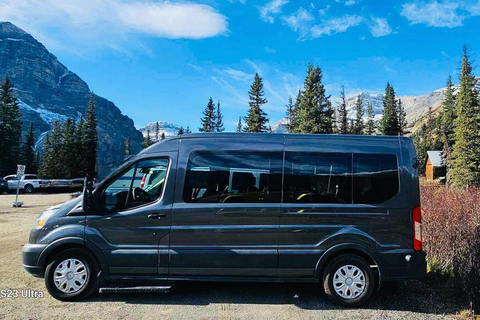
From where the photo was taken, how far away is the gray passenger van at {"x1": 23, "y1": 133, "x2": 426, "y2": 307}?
4781mm

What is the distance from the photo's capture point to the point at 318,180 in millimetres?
4859

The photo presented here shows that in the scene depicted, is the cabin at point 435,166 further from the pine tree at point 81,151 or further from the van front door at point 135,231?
the van front door at point 135,231

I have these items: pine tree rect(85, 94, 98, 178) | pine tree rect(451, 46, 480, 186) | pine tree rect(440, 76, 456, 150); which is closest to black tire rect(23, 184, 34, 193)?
pine tree rect(85, 94, 98, 178)

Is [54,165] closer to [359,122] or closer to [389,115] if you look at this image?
[359,122]

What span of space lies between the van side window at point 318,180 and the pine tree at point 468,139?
44.9 metres

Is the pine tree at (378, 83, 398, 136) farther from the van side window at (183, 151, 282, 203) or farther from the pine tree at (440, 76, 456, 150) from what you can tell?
the van side window at (183, 151, 282, 203)

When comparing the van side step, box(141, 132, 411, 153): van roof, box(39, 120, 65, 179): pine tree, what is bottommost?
the van side step

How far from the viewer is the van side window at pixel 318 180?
A: 4.85 m

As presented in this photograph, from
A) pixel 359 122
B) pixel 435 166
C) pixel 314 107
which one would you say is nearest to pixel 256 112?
pixel 314 107

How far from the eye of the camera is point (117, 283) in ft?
16.5

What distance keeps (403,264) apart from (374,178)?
133 centimetres

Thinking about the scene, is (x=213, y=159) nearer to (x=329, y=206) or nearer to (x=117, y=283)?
(x=329, y=206)

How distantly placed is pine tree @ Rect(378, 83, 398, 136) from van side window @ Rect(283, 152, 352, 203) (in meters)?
63.5

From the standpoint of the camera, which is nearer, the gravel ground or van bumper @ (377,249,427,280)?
the gravel ground
